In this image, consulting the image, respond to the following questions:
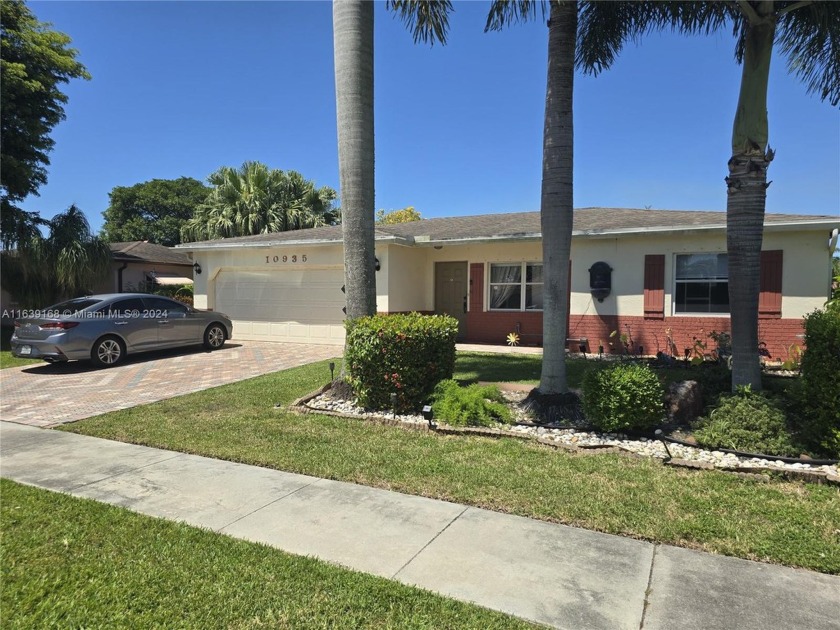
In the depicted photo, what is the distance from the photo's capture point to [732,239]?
5.93 m

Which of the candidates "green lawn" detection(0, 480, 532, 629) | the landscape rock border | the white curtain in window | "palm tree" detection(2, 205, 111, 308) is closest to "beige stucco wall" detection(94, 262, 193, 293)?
"palm tree" detection(2, 205, 111, 308)

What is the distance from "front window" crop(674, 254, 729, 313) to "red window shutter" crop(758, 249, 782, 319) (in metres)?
0.70

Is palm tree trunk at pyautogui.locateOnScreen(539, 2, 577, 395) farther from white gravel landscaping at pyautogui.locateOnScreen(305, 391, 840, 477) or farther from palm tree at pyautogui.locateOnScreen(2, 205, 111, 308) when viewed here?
palm tree at pyautogui.locateOnScreen(2, 205, 111, 308)

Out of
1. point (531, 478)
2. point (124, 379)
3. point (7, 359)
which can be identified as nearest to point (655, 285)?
point (531, 478)

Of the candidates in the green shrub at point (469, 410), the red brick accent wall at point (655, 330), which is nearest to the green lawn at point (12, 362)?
the green shrub at point (469, 410)

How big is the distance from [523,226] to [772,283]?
19.7 feet

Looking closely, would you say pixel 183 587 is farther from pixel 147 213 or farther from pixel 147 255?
pixel 147 213

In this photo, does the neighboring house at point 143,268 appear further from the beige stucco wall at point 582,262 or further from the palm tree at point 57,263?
the beige stucco wall at point 582,262

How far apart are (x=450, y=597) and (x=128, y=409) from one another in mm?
6146

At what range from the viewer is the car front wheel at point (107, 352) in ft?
35.4

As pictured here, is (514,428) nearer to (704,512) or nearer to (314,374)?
(704,512)

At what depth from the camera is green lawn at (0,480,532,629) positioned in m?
2.65

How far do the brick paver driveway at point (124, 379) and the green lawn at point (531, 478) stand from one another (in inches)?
37.5

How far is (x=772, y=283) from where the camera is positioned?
1101cm
